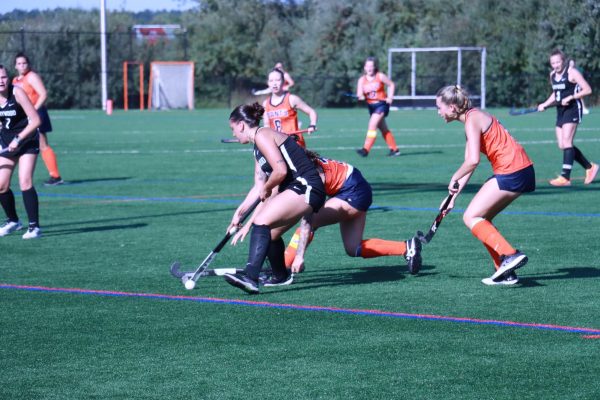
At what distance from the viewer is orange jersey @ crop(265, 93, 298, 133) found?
561 inches

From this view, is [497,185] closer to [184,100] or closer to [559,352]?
[559,352]

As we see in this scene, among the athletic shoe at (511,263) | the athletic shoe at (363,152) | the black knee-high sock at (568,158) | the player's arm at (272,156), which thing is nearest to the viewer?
the player's arm at (272,156)

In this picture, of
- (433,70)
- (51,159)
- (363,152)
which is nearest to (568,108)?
(363,152)

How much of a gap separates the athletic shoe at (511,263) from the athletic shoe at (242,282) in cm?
185

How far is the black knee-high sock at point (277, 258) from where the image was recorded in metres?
8.56

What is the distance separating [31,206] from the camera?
11875mm

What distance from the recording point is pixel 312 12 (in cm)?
8356

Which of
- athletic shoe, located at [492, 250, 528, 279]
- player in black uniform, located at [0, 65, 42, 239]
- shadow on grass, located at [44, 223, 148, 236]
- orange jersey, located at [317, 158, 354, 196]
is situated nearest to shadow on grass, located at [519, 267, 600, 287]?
athletic shoe, located at [492, 250, 528, 279]

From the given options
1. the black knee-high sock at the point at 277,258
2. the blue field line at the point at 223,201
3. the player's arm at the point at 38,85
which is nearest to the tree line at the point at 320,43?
the blue field line at the point at 223,201

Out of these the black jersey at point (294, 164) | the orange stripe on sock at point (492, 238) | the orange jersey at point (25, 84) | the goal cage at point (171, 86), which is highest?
the orange jersey at point (25, 84)

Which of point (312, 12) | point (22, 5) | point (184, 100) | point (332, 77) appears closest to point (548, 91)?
point (332, 77)

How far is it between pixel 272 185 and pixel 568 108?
10.0 metres

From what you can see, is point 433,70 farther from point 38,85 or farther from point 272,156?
point 272,156

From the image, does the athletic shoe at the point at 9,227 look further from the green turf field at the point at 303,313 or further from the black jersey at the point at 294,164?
the black jersey at the point at 294,164
